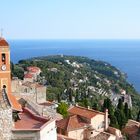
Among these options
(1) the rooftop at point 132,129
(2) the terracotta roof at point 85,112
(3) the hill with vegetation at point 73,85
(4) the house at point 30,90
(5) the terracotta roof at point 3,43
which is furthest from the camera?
(3) the hill with vegetation at point 73,85

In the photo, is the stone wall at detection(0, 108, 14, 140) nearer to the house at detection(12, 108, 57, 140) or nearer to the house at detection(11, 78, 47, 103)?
the house at detection(12, 108, 57, 140)

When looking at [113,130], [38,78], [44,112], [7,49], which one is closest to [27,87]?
[44,112]

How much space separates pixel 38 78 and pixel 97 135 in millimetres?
42959

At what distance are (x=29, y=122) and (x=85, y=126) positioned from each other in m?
12.7

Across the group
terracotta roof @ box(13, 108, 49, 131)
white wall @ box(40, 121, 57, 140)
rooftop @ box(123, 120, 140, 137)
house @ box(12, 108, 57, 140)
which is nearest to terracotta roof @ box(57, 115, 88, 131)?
rooftop @ box(123, 120, 140, 137)

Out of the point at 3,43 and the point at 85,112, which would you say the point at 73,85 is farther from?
the point at 3,43

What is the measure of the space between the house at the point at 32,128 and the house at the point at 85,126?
10.0 metres

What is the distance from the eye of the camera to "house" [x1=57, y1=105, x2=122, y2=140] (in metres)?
27.9

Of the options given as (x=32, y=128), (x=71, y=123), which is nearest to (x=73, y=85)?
(x=71, y=123)

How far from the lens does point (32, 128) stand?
51.8 feet

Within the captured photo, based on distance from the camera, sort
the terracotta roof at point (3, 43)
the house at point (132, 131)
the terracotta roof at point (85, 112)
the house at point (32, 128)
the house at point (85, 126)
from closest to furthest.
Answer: the house at point (32, 128)
the terracotta roof at point (3, 43)
the house at point (85, 126)
the terracotta roof at point (85, 112)
the house at point (132, 131)

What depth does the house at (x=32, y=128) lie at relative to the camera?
15.3 metres

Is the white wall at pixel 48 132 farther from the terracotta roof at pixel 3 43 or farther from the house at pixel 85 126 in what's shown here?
the house at pixel 85 126

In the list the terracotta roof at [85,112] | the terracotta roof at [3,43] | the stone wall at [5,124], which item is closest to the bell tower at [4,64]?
the terracotta roof at [3,43]
